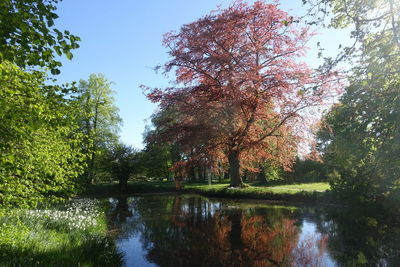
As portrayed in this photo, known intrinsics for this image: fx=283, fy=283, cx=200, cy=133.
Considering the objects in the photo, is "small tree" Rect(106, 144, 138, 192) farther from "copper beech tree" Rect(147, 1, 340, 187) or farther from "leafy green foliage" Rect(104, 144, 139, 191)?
"copper beech tree" Rect(147, 1, 340, 187)

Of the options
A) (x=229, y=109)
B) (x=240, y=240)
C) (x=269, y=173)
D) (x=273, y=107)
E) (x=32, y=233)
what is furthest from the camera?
(x=269, y=173)

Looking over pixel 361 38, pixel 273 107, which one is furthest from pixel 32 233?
pixel 273 107

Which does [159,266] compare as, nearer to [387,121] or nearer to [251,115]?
[387,121]

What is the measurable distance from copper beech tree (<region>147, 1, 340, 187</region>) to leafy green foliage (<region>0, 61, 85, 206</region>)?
13081 millimetres

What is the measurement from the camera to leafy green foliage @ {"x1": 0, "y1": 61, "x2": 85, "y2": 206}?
431 cm

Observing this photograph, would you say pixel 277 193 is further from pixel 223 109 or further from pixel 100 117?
pixel 100 117

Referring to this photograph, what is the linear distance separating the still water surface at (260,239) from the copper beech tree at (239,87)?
6.29 metres

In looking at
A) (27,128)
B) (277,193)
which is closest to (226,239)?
(27,128)

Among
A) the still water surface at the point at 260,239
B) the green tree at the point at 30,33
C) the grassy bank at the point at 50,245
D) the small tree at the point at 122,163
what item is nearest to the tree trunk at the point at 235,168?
the still water surface at the point at 260,239

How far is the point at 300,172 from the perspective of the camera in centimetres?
3703

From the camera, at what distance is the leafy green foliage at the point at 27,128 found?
431 cm

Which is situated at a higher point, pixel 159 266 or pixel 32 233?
pixel 32 233

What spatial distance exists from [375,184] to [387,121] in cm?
551

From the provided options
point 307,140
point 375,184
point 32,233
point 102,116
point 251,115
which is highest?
point 102,116
